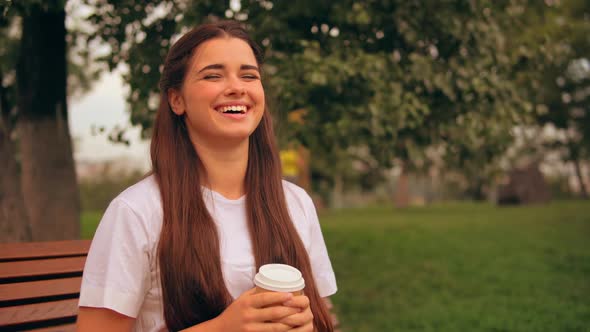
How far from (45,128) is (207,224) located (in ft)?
14.1

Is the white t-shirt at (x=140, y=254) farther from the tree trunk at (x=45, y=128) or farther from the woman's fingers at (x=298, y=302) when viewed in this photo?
the tree trunk at (x=45, y=128)

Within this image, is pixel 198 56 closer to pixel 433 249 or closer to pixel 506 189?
pixel 433 249

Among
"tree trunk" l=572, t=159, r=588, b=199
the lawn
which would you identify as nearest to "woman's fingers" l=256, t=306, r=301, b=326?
the lawn

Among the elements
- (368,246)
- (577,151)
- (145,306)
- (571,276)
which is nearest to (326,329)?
(145,306)

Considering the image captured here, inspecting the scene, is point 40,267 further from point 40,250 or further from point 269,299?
point 269,299

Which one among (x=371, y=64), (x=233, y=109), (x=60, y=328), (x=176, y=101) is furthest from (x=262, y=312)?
(x=371, y=64)

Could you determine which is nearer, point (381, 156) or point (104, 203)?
point (381, 156)

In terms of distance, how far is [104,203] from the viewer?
21.3 meters

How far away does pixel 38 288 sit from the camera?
7.98 feet

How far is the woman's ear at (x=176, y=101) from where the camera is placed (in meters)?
2.06

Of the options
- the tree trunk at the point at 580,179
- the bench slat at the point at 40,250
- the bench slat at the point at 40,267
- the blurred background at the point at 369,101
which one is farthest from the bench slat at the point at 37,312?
the tree trunk at the point at 580,179

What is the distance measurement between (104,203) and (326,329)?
67.9 ft

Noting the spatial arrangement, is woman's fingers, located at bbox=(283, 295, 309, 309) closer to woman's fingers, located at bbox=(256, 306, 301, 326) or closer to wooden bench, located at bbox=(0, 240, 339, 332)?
woman's fingers, located at bbox=(256, 306, 301, 326)

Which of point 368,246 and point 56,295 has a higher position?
point 56,295
